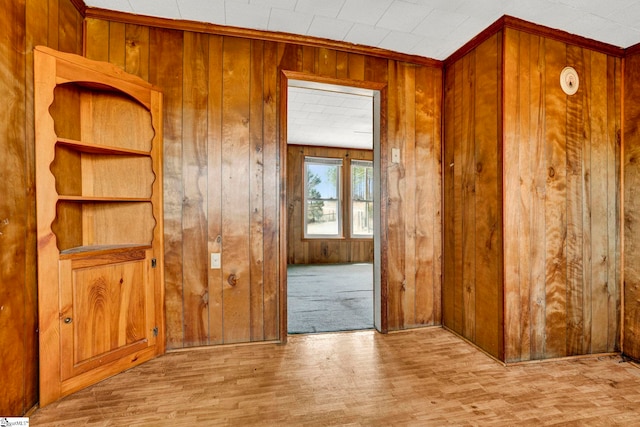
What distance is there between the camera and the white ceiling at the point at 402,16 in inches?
78.2

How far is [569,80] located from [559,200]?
3.02ft

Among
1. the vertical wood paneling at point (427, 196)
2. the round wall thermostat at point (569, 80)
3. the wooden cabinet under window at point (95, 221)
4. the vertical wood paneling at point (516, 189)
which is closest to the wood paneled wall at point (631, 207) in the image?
the round wall thermostat at point (569, 80)

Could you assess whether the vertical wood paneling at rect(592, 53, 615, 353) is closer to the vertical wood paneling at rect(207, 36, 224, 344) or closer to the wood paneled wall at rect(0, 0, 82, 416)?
the vertical wood paneling at rect(207, 36, 224, 344)

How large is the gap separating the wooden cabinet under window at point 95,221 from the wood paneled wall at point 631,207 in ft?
11.8

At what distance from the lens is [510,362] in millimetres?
2131

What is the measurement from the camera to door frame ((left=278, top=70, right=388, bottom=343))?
8.04 ft

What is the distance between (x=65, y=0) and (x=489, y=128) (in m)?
3.01

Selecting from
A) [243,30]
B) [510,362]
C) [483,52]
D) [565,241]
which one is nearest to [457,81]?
[483,52]

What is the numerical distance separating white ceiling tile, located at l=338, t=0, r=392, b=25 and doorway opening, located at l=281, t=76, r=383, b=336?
0.50 meters

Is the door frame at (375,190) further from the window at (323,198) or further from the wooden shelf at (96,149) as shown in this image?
the window at (323,198)

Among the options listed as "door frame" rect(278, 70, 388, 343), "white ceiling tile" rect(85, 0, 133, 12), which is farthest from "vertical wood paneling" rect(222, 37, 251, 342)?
"white ceiling tile" rect(85, 0, 133, 12)

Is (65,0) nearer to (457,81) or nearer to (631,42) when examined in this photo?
(457,81)

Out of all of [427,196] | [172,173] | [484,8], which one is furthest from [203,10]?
[427,196]

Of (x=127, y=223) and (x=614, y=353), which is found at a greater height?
(x=127, y=223)
